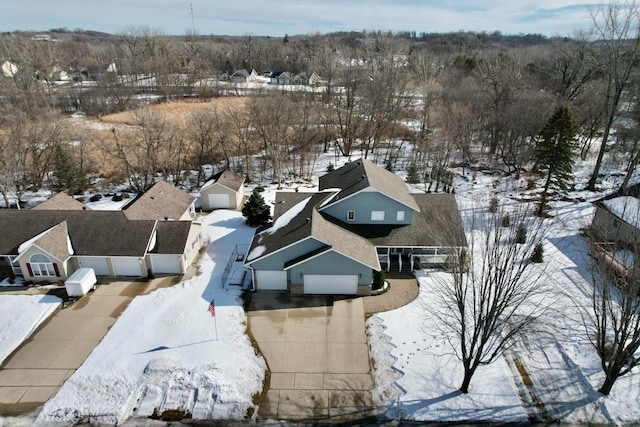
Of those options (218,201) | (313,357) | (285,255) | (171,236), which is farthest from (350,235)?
(218,201)

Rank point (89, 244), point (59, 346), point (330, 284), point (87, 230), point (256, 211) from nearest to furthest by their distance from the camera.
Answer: point (59, 346) < point (330, 284) < point (89, 244) < point (87, 230) < point (256, 211)

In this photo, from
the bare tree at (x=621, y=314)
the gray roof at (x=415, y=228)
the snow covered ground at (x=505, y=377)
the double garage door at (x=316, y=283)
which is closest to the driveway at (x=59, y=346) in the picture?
the double garage door at (x=316, y=283)

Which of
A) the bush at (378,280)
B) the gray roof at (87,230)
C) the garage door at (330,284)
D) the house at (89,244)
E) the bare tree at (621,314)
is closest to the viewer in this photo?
the bare tree at (621,314)

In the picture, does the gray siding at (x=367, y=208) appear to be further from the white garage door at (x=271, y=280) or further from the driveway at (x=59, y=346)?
the driveway at (x=59, y=346)

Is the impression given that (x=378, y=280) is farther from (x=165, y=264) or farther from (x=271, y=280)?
(x=165, y=264)

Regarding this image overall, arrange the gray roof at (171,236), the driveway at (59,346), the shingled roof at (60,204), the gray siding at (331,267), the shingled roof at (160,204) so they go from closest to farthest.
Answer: the driveway at (59,346) < the gray siding at (331,267) < the gray roof at (171,236) < the shingled roof at (160,204) < the shingled roof at (60,204)

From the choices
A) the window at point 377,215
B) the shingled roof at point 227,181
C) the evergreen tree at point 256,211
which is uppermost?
the window at point 377,215
